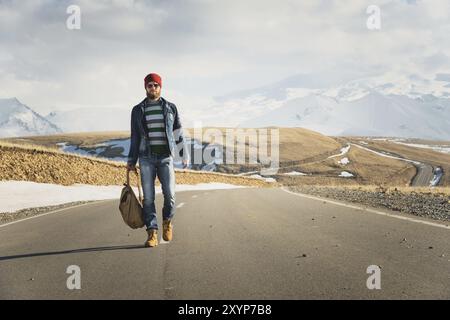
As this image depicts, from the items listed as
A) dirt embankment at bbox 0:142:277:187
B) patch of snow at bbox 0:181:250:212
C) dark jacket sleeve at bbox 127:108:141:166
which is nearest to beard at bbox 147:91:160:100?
dark jacket sleeve at bbox 127:108:141:166

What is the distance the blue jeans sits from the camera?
23.6ft

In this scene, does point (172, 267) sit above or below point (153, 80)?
below

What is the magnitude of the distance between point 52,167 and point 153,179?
23.4 m

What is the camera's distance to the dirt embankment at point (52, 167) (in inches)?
1024

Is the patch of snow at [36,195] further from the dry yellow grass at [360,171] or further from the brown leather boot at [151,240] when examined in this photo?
the dry yellow grass at [360,171]

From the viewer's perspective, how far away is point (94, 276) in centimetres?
531

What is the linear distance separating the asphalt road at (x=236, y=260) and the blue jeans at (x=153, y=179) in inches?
21.0

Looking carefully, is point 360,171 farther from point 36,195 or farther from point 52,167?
point 36,195

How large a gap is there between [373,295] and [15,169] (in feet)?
82.2

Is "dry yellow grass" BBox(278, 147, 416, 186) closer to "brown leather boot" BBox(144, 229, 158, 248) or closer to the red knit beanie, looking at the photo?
"brown leather boot" BBox(144, 229, 158, 248)

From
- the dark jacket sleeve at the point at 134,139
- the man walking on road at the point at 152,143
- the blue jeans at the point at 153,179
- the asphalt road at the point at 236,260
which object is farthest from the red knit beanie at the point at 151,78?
the asphalt road at the point at 236,260

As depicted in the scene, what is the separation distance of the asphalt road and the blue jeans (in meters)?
0.53
